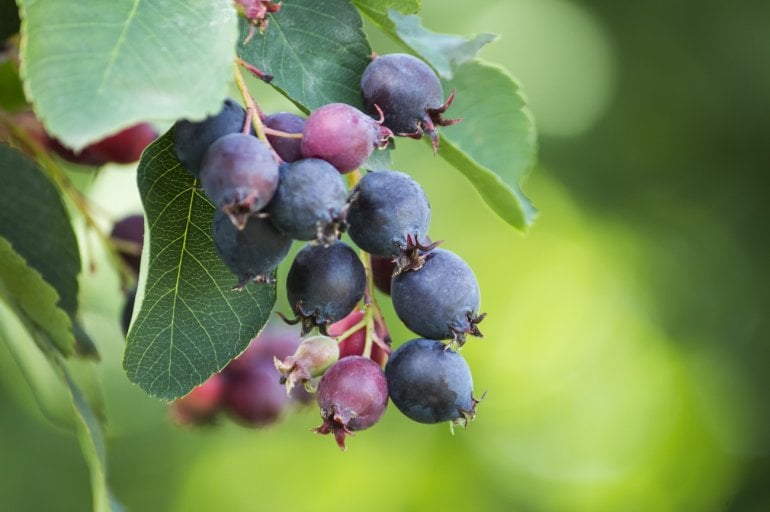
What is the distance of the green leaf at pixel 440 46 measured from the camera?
0.90 metres

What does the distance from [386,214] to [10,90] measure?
840 mm

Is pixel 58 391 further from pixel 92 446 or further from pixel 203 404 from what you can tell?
pixel 203 404

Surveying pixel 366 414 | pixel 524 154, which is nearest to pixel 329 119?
pixel 366 414

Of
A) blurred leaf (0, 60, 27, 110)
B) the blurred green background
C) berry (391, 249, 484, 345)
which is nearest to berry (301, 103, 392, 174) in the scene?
berry (391, 249, 484, 345)

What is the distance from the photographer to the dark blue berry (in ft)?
2.68

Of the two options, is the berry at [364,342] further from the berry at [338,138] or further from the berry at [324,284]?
the berry at [338,138]

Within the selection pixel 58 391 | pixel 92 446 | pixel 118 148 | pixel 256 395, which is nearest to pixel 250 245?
pixel 92 446

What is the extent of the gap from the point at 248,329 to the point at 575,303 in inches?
161

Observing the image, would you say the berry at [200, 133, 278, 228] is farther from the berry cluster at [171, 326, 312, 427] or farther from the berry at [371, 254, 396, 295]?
the berry cluster at [171, 326, 312, 427]

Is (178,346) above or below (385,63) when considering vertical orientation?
below

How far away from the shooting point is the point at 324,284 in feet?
2.73

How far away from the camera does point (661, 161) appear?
16.2ft

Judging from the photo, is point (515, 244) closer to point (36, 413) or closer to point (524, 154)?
Result: point (36, 413)

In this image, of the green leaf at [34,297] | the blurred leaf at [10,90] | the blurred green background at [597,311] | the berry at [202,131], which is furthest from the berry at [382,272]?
the blurred green background at [597,311]
